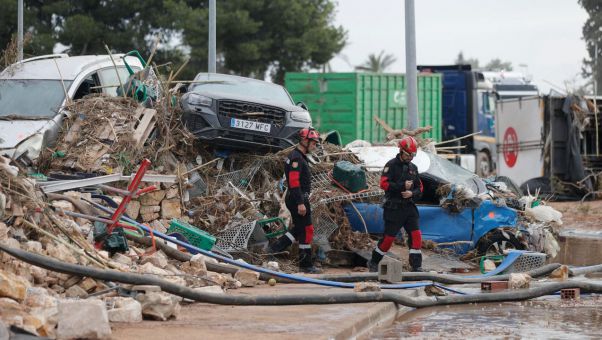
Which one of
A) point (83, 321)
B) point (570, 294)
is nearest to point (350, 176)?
point (570, 294)

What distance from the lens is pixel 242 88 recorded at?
1684 centimetres

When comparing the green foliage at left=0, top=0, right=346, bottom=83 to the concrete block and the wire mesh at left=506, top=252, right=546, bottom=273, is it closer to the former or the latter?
the wire mesh at left=506, top=252, right=546, bottom=273

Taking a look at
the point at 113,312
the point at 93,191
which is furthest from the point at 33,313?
the point at 93,191

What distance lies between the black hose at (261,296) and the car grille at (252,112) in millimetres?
5207

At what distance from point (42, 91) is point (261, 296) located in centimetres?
742

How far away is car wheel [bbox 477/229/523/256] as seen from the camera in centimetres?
1516

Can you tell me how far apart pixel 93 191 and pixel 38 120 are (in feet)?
7.67

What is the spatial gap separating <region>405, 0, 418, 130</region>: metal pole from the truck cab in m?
15.0

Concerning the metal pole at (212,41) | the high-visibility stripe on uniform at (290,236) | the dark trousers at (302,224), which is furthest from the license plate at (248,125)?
the metal pole at (212,41)

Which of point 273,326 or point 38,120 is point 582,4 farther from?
point 273,326

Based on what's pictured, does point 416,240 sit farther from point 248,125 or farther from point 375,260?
point 248,125

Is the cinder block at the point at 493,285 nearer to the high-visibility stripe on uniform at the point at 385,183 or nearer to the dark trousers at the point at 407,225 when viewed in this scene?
the dark trousers at the point at 407,225

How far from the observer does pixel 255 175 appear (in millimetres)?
15656

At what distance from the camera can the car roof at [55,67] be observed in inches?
634
